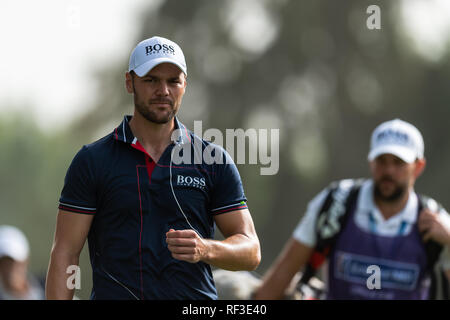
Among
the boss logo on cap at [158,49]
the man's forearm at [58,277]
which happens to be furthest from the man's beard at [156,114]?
the man's forearm at [58,277]

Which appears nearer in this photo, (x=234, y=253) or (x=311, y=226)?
(x=234, y=253)

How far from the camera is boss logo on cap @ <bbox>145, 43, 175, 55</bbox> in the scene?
14.8ft

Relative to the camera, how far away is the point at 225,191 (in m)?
4.56

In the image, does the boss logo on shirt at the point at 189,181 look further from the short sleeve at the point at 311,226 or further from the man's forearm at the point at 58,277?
the short sleeve at the point at 311,226

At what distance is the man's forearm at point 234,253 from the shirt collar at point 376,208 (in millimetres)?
2298

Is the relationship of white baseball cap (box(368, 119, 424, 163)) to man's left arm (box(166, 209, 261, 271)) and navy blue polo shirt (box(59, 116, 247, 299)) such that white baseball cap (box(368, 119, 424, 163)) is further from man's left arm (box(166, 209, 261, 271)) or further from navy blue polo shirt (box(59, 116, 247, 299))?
navy blue polo shirt (box(59, 116, 247, 299))

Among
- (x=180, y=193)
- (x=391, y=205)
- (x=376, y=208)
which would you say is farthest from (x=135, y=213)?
(x=391, y=205)

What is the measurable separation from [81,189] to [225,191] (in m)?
0.84

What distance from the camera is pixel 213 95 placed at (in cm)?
2509

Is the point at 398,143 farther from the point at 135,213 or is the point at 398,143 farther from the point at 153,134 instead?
the point at 135,213

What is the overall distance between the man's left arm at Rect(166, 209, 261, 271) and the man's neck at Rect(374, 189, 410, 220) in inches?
92.8

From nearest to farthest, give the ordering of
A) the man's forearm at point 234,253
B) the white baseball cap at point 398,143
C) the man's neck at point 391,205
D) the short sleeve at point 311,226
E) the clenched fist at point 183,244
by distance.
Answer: the clenched fist at point 183,244, the man's forearm at point 234,253, the short sleeve at point 311,226, the man's neck at point 391,205, the white baseball cap at point 398,143

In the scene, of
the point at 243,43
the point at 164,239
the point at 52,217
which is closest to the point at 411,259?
the point at 164,239

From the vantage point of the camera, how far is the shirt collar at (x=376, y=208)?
6.55m
